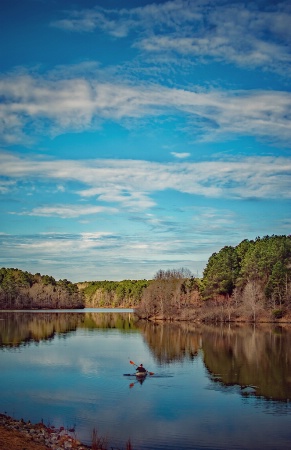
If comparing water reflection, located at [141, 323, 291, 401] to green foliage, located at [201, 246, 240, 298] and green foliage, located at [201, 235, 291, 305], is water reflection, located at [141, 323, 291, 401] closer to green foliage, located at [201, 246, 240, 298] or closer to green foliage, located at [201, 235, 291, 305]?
green foliage, located at [201, 235, 291, 305]

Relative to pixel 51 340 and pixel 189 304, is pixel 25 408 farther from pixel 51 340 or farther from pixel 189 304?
pixel 189 304

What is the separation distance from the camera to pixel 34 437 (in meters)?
24.4

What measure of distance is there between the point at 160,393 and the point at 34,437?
15.6m

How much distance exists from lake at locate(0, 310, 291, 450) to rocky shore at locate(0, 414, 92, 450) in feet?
4.64

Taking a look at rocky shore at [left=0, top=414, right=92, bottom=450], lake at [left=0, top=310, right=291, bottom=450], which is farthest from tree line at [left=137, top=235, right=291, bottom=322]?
rocky shore at [left=0, top=414, right=92, bottom=450]

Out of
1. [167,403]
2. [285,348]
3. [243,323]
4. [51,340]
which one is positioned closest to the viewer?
[167,403]

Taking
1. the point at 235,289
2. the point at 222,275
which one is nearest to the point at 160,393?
the point at 235,289

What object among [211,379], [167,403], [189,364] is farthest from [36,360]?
[167,403]

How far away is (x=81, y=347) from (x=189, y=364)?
21371 millimetres

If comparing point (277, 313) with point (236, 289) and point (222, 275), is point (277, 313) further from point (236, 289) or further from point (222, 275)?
point (222, 275)

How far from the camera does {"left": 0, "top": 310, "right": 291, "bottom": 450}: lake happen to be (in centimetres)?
2698

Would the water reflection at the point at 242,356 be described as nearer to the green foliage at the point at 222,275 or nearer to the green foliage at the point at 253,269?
the green foliage at the point at 253,269

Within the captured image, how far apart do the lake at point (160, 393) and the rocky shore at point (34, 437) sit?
1.41 metres

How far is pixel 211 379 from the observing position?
43.8m
